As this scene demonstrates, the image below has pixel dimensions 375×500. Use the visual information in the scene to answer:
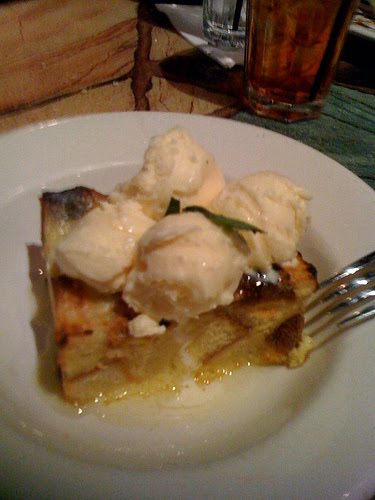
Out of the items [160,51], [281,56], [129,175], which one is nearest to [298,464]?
[129,175]

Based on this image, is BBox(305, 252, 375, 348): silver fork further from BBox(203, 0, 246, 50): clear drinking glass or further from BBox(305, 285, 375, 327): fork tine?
BBox(203, 0, 246, 50): clear drinking glass

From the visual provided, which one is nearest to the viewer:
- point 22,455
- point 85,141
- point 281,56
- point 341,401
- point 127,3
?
point 22,455

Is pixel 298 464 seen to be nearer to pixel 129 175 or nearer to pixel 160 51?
pixel 129 175

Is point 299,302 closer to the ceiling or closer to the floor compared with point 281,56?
closer to the floor

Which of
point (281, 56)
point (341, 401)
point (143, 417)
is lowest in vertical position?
point (143, 417)

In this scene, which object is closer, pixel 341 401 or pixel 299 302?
pixel 341 401

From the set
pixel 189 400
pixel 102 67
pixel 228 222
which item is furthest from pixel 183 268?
pixel 102 67

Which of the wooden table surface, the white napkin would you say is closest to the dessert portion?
the wooden table surface
